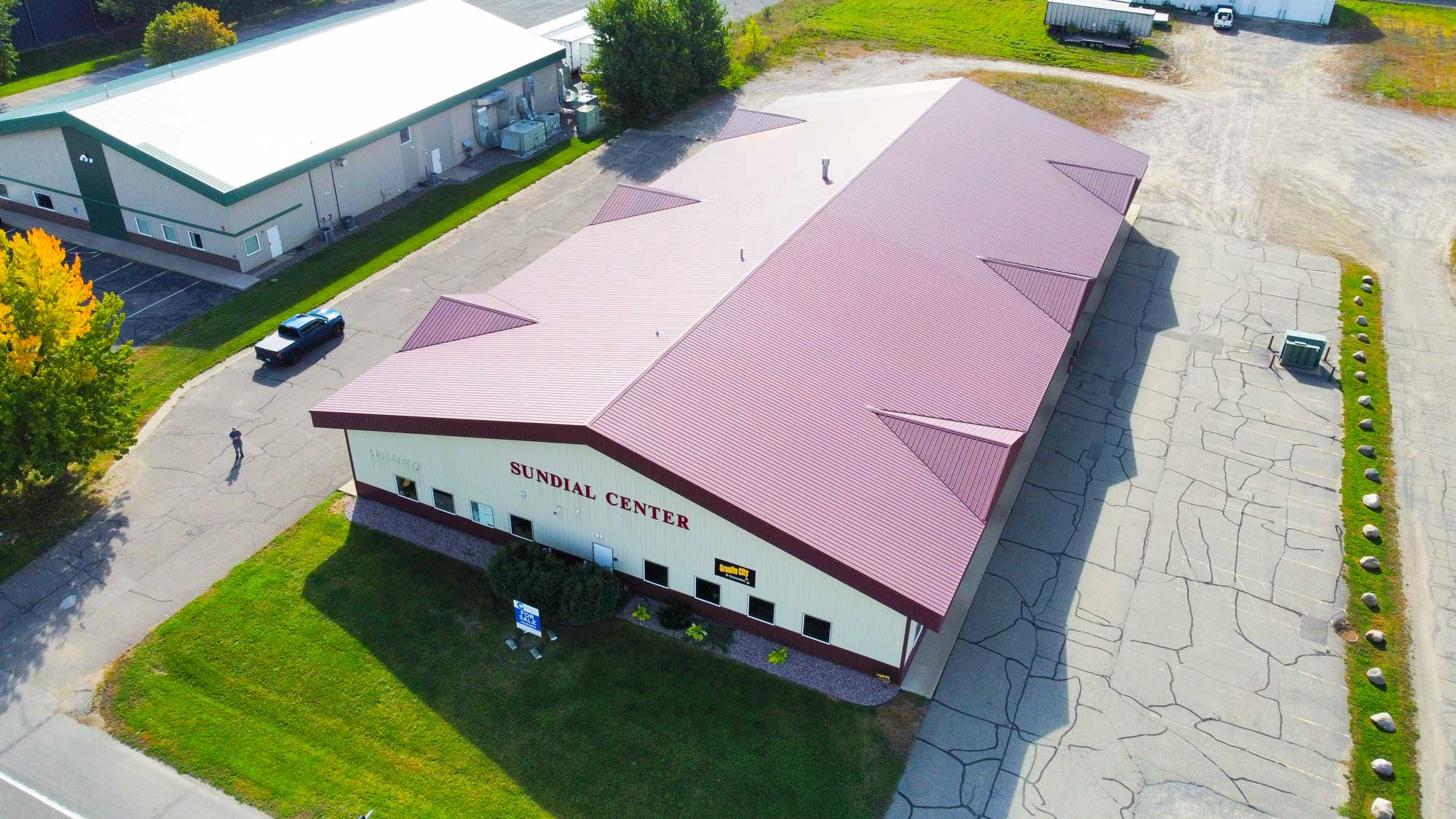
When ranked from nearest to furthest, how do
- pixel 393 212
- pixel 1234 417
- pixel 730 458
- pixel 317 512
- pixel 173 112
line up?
pixel 730 458 < pixel 317 512 < pixel 1234 417 < pixel 173 112 < pixel 393 212

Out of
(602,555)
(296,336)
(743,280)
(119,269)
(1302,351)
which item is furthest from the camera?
(119,269)

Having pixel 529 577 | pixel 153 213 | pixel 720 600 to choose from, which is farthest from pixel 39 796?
pixel 153 213

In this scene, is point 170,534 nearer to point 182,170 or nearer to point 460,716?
point 460,716

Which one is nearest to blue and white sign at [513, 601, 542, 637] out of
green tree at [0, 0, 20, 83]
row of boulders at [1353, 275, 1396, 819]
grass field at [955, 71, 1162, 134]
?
row of boulders at [1353, 275, 1396, 819]

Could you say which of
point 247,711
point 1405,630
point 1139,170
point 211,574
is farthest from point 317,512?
point 1139,170

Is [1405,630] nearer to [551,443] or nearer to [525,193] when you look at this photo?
[551,443]

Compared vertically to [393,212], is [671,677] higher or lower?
lower
